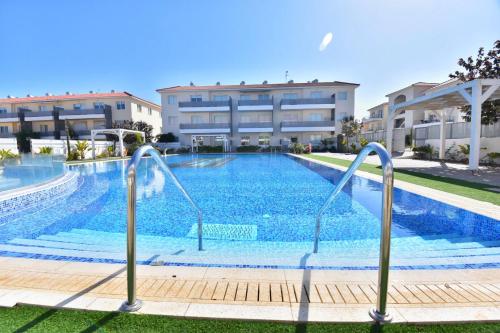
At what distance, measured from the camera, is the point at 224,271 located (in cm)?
278

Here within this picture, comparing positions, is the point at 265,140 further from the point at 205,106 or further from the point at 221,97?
the point at 205,106

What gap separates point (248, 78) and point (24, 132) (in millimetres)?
35410

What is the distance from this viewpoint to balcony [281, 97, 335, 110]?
35.6 metres

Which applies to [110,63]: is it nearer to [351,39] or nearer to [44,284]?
[351,39]

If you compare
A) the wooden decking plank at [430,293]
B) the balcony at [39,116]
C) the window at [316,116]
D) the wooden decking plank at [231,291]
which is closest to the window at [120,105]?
the balcony at [39,116]

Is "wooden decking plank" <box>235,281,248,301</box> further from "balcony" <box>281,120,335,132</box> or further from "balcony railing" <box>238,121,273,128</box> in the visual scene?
"balcony railing" <box>238,121,273,128</box>

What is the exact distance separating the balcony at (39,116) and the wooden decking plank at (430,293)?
49616 millimetres

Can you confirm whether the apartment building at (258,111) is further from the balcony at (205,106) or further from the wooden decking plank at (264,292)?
the wooden decking plank at (264,292)

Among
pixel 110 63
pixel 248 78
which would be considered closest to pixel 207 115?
pixel 248 78

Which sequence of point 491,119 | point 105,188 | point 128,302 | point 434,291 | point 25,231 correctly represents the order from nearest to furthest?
point 128,302 < point 434,291 < point 25,231 < point 105,188 < point 491,119

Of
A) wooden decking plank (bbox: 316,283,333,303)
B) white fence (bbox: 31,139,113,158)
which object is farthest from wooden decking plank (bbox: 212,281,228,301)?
white fence (bbox: 31,139,113,158)

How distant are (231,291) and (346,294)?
3.49ft

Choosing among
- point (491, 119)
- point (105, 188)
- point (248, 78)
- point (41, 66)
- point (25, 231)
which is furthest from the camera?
point (248, 78)

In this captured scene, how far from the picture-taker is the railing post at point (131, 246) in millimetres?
1960
